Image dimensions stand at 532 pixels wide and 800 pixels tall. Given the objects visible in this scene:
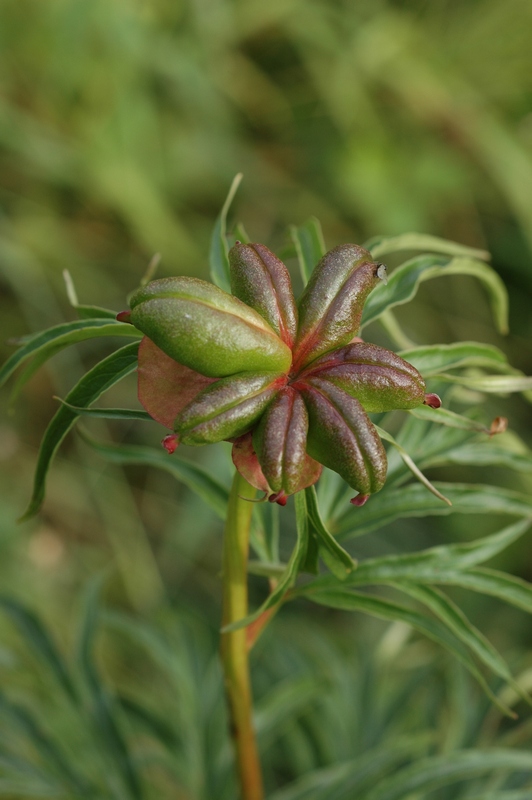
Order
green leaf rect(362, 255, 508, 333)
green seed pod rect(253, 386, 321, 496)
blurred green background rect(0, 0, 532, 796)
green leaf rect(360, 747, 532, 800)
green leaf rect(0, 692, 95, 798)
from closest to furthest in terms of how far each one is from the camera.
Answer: green seed pod rect(253, 386, 321, 496) < green leaf rect(362, 255, 508, 333) < green leaf rect(360, 747, 532, 800) < green leaf rect(0, 692, 95, 798) < blurred green background rect(0, 0, 532, 796)

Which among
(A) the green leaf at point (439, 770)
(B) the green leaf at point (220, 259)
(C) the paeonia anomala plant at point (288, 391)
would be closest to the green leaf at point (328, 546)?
(C) the paeonia anomala plant at point (288, 391)

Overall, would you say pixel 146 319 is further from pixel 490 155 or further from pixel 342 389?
pixel 490 155

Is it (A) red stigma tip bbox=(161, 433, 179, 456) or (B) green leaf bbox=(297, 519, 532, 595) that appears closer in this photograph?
(A) red stigma tip bbox=(161, 433, 179, 456)

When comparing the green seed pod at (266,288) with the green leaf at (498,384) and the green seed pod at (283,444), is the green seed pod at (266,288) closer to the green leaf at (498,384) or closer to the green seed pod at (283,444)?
the green seed pod at (283,444)

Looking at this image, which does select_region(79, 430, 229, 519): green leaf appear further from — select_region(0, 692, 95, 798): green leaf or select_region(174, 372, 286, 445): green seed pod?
select_region(0, 692, 95, 798): green leaf

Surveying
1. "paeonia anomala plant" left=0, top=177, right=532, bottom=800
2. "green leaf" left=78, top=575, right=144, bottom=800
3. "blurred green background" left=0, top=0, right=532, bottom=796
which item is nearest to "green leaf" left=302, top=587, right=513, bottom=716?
"paeonia anomala plant" left=0, top=177, right=532, bottom=800

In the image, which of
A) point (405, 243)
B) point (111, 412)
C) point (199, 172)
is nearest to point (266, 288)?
point (111, 412)

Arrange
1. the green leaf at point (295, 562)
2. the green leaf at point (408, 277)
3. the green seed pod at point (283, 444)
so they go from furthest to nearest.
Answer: the green leaf at point (408, 277)
the green leaf at point (295, 562)
the green seed pod at point (283, 444)

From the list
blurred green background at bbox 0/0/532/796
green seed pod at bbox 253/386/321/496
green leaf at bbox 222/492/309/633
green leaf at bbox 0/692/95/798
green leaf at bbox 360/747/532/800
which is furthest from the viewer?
blurred green background at bbox 0/0/532/796
